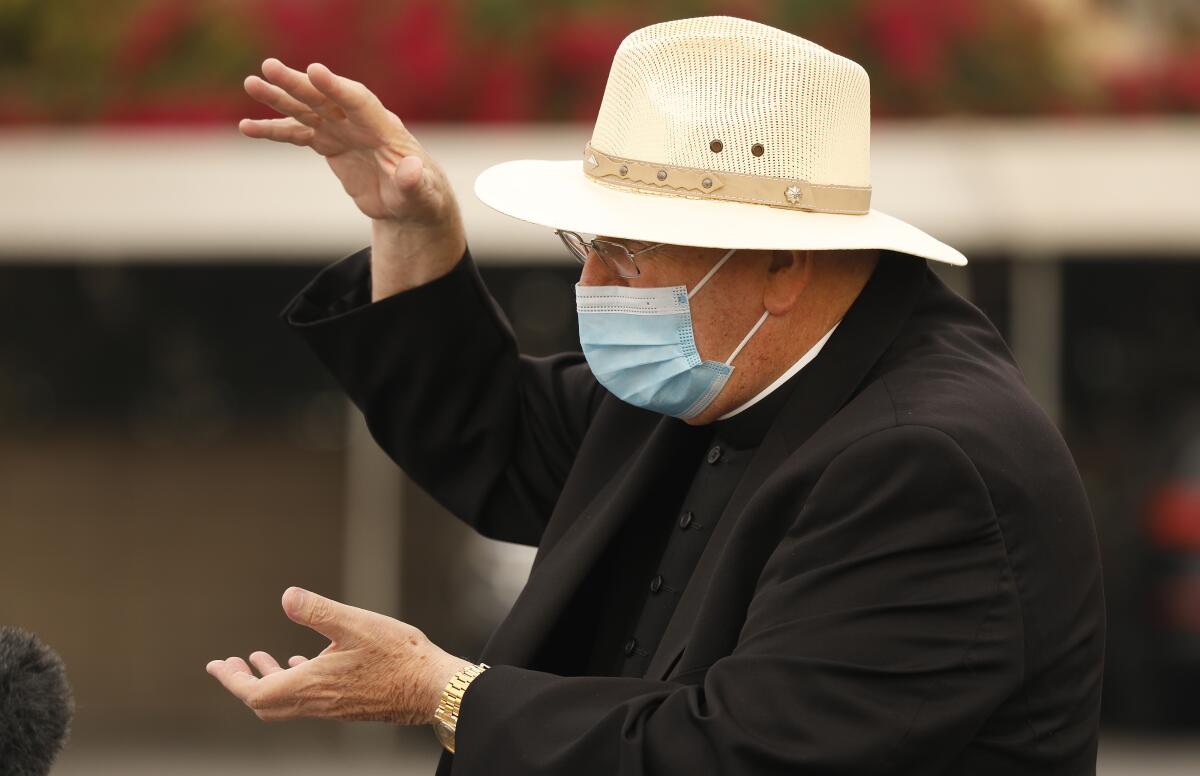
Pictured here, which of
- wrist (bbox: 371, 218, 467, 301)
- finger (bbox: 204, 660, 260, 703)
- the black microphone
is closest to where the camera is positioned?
the black microphone

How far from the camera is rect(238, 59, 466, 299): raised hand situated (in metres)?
2.55

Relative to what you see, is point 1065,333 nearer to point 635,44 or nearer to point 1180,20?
point 1180,20

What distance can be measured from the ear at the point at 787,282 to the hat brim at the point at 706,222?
0.07 m

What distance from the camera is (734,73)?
222 centimetres

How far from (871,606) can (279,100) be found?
48.5 inches

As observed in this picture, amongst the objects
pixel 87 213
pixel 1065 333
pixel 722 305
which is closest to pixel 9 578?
pixel 87 213

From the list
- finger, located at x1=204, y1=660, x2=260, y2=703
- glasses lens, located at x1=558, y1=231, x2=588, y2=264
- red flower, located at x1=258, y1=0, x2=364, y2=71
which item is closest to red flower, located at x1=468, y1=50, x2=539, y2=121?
red flower, located at x1=258, y1=0, x2=364, y2=71

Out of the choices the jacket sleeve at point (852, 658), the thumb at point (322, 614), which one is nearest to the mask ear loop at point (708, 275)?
the jacket sleeve at point (852, 658)

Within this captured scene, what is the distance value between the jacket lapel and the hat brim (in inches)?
3.1

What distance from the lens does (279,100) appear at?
2559mm

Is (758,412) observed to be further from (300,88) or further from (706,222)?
(300,88)

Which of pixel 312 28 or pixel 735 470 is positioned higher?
pixel 312 28

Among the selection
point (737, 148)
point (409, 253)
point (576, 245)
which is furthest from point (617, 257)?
point (409, 253)

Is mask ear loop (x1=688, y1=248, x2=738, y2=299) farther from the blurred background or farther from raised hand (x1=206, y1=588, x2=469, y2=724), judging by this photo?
the blurred background
